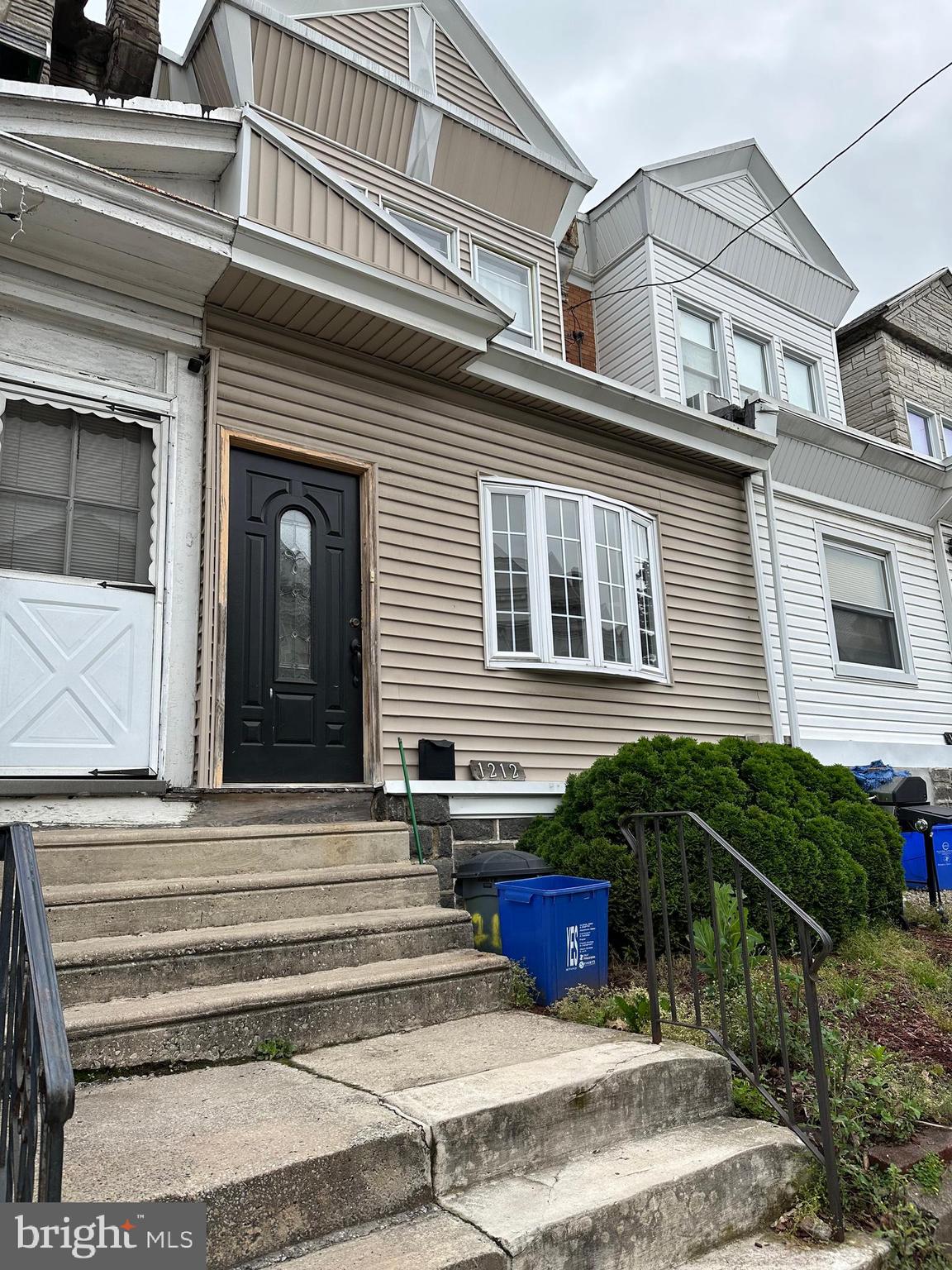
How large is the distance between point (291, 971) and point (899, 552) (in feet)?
30.4

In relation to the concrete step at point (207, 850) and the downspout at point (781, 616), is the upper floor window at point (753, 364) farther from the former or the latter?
the concrete step at point (207, 850)

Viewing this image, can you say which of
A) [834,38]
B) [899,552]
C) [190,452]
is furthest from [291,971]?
[834,38]

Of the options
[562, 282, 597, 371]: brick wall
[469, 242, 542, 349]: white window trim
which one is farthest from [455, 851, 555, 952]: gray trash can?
[562, 282, 597, 371]: brick wall

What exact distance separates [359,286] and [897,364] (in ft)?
32.8

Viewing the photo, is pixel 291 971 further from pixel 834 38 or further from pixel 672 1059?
pixel 834 38

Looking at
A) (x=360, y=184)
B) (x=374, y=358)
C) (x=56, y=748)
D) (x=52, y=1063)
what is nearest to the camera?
(x=52, y=1063)

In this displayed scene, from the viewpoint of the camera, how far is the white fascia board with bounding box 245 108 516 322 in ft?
18.9

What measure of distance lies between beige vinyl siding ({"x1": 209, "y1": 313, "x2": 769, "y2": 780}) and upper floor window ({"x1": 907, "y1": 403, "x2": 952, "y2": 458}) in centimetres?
680

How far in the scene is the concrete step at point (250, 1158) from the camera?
2252 millimetres

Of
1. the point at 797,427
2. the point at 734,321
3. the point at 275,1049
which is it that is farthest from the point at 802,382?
the point at 275,1049

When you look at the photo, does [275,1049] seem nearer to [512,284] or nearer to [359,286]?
[359,286]

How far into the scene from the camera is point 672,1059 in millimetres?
3385

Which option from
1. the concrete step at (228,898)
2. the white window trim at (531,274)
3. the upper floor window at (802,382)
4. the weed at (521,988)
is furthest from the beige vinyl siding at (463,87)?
the weed at (521,988)

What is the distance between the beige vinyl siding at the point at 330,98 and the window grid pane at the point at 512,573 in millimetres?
3614
